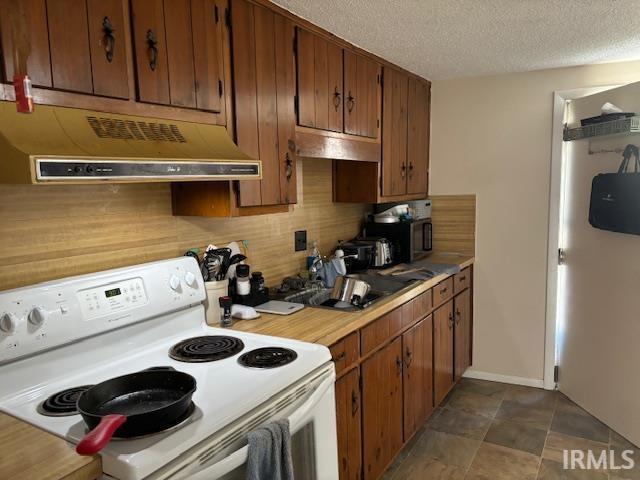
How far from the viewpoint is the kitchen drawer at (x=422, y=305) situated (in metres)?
2.67

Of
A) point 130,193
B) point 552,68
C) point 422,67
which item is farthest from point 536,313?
point 130,193

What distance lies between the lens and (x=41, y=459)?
1055mm

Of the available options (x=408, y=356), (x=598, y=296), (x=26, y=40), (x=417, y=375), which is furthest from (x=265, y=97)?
(x=598, y=296)

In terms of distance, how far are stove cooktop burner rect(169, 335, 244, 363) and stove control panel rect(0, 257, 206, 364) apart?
0.15 meters

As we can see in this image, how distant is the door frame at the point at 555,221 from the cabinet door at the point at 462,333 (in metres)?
0.52

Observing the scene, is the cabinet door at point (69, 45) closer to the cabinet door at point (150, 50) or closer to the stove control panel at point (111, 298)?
the cabinet door at point (150, 50)

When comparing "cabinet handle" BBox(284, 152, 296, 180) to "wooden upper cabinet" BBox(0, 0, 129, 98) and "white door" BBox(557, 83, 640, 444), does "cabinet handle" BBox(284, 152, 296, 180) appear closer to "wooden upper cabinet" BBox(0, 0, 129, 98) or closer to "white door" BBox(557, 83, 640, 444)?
"wooden upper cabinet" BBox(0, 0, 129, 98)

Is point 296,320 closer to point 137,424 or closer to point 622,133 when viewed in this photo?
point 137,424

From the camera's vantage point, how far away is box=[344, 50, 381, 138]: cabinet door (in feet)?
8.46

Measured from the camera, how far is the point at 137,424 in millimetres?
1114

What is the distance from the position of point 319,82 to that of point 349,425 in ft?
5.13

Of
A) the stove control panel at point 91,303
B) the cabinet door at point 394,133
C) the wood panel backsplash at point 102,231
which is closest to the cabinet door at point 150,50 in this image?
the wood panel backsplash at point 102,231

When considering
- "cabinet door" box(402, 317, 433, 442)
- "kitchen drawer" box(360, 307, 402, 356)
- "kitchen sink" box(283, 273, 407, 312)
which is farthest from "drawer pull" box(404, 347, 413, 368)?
"kitchen sink" box(283, 273, 407, 312)

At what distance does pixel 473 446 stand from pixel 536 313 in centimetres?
114
